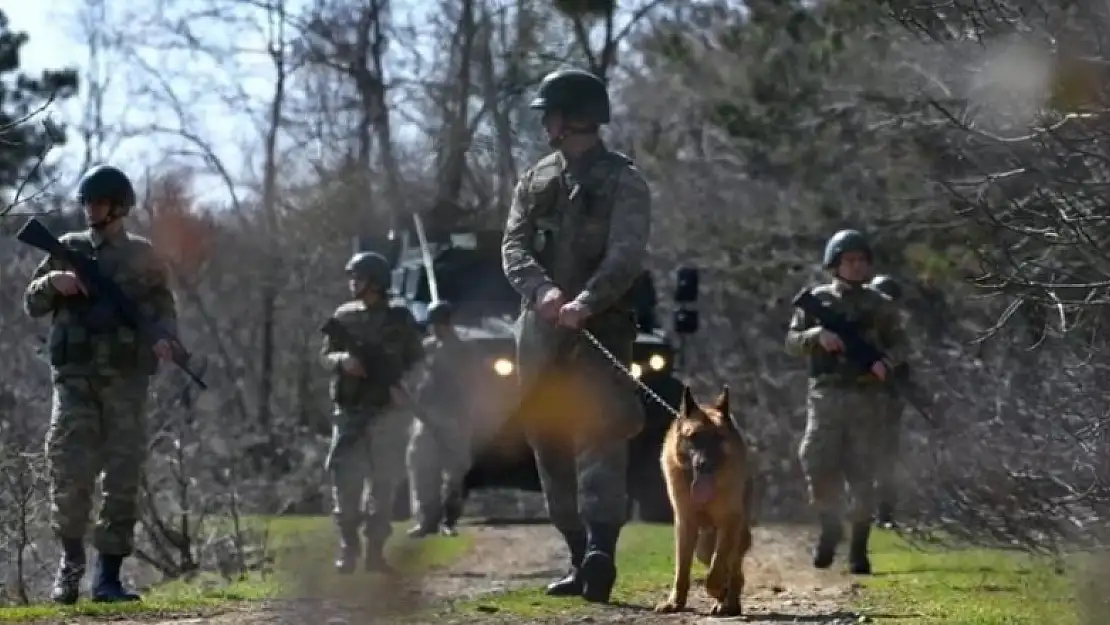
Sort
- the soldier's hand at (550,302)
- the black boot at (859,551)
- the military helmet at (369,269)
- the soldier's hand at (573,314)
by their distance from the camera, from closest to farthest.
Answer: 1. the soldier's hand at (573,314)
2. the soldier's hand at (550,302)
3. the black boot at (859,551)
4. the military helmet at (369,269)

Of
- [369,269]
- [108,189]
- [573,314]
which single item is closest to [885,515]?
[369,269]

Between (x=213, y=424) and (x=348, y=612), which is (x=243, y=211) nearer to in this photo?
(x=213, y=424)

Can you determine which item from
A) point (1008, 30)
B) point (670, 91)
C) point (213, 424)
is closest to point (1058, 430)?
point (1008, 30)

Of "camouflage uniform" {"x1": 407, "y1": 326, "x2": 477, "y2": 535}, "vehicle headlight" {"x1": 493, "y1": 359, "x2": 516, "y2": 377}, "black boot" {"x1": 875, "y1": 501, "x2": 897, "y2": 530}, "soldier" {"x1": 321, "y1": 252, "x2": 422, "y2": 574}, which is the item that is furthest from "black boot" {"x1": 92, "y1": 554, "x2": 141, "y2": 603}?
"black boot" {"x1": 875, "y1": 501, "x2": 897, "y2": 530}

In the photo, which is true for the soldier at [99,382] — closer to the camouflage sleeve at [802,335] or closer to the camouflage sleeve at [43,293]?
the camouflage sleeve at [43,293]

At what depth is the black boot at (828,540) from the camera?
41.3 ft

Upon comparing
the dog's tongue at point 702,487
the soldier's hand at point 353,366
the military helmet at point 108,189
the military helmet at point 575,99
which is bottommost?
the dog's tongue at point 702,487

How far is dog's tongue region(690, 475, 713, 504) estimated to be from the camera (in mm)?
8172

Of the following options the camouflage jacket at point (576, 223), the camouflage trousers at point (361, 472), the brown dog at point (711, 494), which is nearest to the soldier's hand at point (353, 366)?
the camouflage trousers at point (361, 472)

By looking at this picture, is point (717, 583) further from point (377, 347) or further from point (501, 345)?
point (501, 345)

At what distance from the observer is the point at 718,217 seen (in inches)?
1141

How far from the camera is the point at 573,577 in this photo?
927 cm

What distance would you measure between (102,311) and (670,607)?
3351 mm

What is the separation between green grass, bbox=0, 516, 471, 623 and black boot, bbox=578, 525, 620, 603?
721 millimetres
